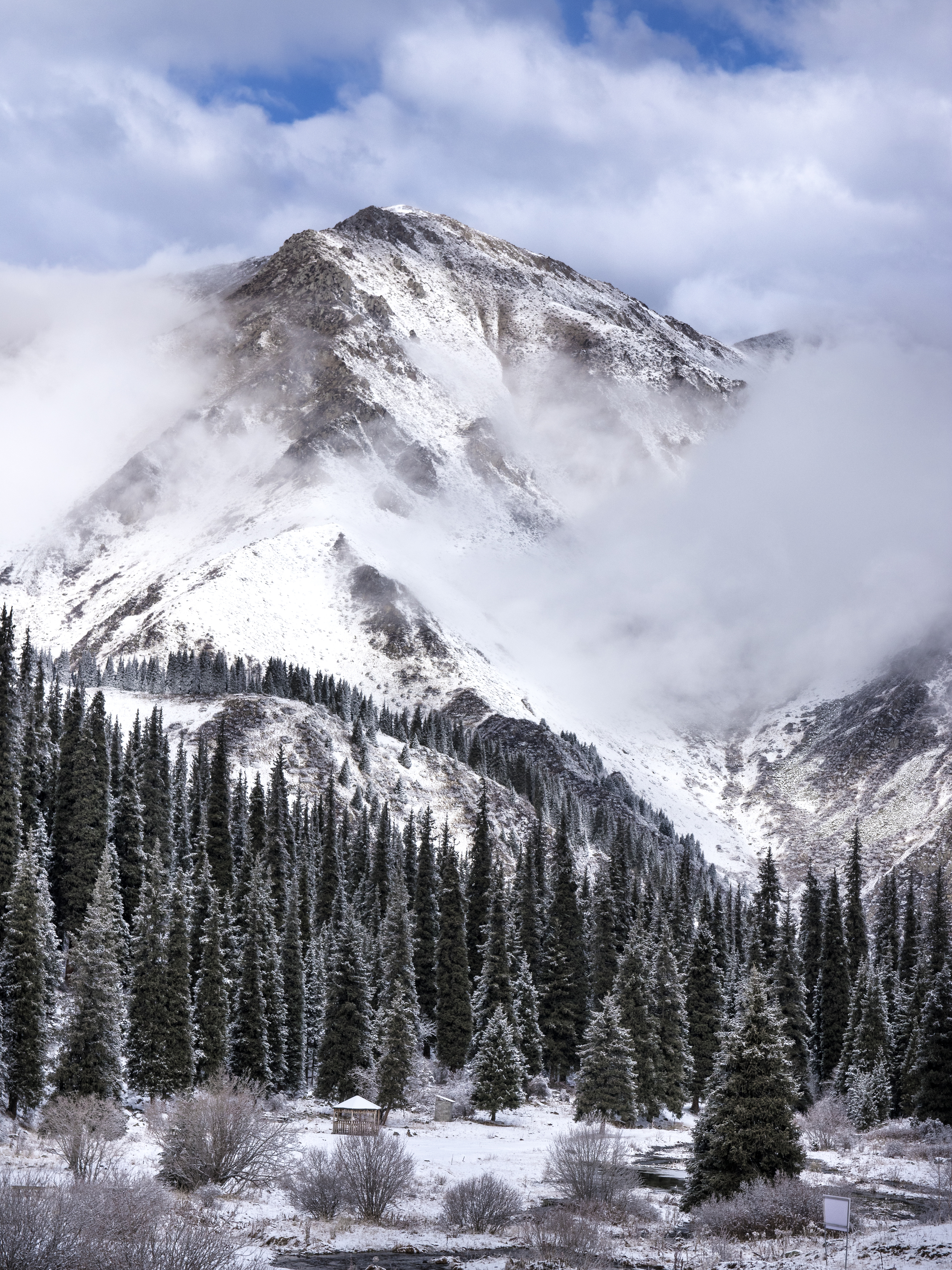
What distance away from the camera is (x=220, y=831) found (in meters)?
99.0

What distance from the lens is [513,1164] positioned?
56.2 metres

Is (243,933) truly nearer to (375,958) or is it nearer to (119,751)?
(375,958)

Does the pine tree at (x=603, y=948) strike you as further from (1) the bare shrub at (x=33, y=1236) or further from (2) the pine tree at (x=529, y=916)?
(1) the bare shrub at (x=33, y=1236)

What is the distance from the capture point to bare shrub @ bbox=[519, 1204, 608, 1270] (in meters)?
37.3

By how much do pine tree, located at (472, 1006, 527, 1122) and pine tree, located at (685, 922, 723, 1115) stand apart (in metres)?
15.7

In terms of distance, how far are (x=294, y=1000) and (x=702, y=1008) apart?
28876 millimetres

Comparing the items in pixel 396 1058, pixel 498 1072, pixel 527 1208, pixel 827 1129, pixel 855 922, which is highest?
pixel 855 922

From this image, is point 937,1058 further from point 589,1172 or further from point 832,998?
point 589,1172

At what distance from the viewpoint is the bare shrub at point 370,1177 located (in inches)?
1698

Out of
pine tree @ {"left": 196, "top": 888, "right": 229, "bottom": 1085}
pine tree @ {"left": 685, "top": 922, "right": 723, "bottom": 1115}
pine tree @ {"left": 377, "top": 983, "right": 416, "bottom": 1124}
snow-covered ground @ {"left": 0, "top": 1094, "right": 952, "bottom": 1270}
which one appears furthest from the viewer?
pine tree @ {"left": 685, "top": 922, "right": 723, "bottom": 1115}

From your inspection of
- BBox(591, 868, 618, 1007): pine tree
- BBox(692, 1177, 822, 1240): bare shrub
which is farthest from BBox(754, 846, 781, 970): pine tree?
BBox(692, 1177, 822, 1240): bare shrub

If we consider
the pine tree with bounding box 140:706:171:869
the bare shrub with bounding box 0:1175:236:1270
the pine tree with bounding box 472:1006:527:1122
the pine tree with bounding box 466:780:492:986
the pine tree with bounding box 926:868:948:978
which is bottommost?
the bare shrub with bounding box 0:1175:236:1270

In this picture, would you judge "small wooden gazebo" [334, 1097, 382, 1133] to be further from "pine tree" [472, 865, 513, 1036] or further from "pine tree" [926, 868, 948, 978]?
"pine tree" [926, 868, 948, 978]

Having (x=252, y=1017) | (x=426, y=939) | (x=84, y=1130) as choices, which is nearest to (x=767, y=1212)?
(x=84, y=1130)
